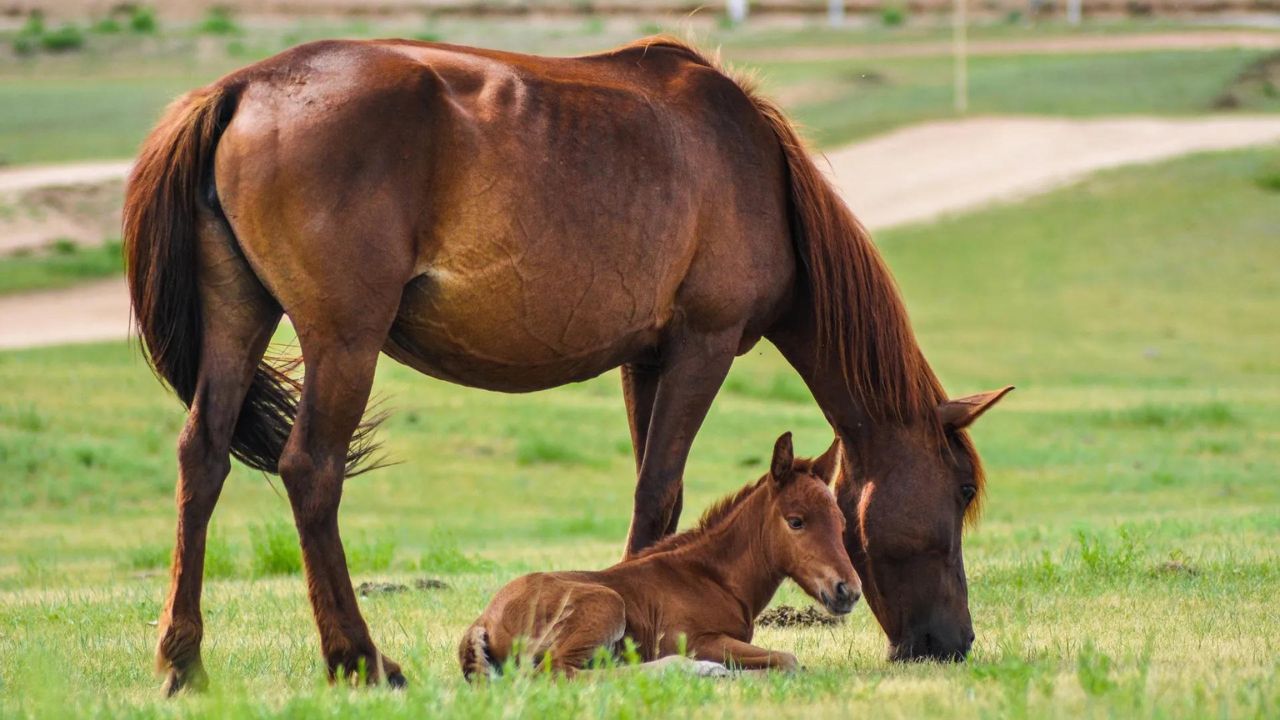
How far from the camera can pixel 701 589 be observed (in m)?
6.38

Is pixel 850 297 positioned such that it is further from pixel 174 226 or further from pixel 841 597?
pixel 174 226

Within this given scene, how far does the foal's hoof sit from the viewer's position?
577 centimetres

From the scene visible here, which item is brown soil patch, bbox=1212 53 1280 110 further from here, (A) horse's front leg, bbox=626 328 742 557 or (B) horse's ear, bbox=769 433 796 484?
(B) horse's ear, bbox=769 433 796 484

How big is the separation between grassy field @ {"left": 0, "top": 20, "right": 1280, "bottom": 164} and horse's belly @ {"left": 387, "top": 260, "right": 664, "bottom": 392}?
28.7 metres

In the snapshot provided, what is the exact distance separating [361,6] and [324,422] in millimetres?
59816

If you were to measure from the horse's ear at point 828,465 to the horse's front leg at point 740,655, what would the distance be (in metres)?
0.78

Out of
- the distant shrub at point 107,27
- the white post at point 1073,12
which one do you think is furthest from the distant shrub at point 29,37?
the white post at point 1073,12

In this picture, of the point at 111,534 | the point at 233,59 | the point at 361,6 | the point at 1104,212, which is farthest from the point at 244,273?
the point at 361,6

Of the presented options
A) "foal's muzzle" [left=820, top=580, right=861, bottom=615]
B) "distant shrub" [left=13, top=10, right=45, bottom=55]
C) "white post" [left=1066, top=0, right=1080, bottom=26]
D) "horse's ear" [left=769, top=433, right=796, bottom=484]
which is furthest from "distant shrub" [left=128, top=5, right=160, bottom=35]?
"foal's muzzle" [left=820, top=580, right=861, bottom=615]

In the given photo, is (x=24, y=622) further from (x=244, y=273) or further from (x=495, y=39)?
(x=495, y=39)

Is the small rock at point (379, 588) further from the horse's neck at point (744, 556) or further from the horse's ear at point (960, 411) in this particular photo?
the horse's ear at point (960, 411)

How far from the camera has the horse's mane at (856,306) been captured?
680cm

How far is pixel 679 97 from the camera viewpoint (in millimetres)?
6758

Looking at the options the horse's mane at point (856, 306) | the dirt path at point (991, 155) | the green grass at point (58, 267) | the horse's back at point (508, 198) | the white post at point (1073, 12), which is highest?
the horse's back at point (508, 198)
